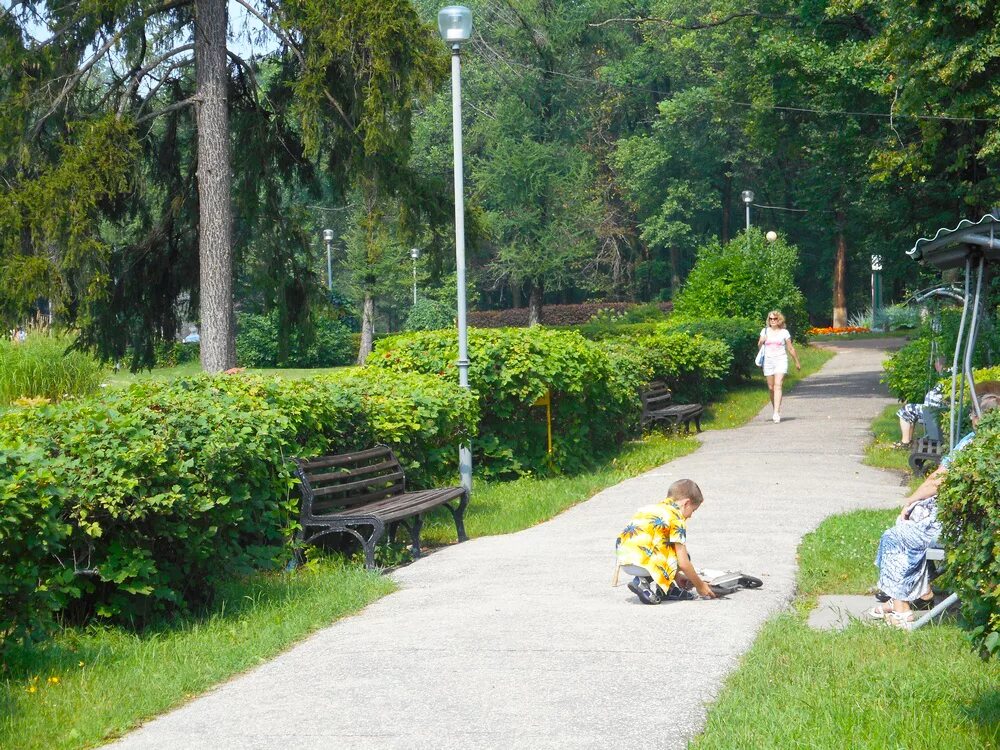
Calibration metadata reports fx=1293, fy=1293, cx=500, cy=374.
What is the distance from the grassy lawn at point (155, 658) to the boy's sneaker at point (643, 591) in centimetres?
159

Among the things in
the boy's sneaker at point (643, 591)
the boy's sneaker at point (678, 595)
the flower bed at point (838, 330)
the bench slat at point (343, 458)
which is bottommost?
the boy's sneaker at point (678, 595)

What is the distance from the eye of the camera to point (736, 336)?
2506cm

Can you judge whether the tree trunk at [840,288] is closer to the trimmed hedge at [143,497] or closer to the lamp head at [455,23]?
the lamp head at [455,23]

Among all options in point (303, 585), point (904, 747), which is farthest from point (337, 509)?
point (904, 747)

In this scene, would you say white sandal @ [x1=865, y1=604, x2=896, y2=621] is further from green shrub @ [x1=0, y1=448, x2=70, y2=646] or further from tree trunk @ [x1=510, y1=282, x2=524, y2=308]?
tree trunk @ [x1=510, y1=282, x2=524, y2=308]

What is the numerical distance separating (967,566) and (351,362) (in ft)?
142

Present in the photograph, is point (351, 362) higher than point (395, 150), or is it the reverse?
point (395, 150)

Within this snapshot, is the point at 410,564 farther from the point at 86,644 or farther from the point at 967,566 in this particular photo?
the point at 967,566

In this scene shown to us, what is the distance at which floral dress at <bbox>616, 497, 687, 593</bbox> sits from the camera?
749cm

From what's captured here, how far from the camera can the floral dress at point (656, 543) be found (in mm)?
7488

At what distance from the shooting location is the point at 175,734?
16.8 feet

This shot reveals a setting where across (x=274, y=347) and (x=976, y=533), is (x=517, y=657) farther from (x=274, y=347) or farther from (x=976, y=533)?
(x=274, y=347)

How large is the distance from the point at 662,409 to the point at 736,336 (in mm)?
7231

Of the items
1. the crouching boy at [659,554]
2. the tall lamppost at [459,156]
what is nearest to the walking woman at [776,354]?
the tall lamppost at [459,156]
